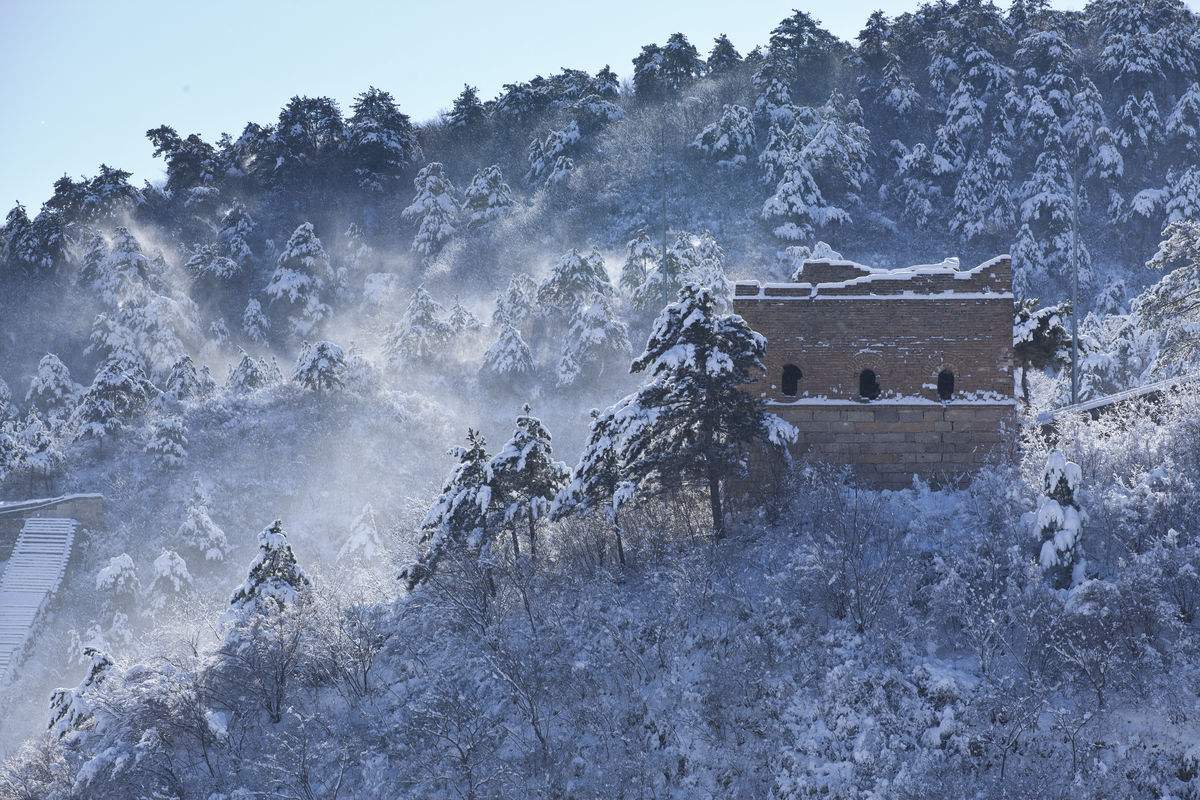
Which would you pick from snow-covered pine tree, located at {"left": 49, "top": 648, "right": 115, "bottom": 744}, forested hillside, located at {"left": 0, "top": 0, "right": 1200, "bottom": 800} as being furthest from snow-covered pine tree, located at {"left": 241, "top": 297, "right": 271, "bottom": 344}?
snow-covered pine tree, located at {"left": 49, "top": 648, "right": 115, "bottom": 744}

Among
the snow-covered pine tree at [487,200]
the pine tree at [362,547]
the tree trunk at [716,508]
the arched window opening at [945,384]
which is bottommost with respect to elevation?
the pine tree at [362,547]

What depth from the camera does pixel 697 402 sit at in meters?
18.0

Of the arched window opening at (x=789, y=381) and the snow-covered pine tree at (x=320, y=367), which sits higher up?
the arched window opening at (x=789, y=381)

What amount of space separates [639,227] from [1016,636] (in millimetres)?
43134

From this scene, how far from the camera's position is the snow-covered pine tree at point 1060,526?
48.3 ft

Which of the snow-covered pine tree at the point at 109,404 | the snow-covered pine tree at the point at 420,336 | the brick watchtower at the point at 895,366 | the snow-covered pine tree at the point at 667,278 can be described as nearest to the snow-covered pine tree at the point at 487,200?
the snow-covered pine tree at the point at 420,336

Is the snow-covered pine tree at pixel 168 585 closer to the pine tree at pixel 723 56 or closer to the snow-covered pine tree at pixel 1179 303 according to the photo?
the snow-covered pine tree at pixel 1179 303

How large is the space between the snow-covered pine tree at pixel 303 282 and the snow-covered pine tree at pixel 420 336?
35.2 feet

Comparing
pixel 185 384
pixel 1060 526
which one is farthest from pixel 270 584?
pixel 185 384

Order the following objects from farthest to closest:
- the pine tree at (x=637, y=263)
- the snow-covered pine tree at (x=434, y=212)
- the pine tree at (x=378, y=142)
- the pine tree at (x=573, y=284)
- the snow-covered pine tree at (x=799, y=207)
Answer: the pine tree at (x=378, y=142) < the snow-covered pine tree at (x=434, y=212) < the snow-covered pine tree at (x=799, y=207) < the pine tree at (x=637, y=263) < the pine tree at (x=573, y=284)

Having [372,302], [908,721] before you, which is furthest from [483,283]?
[908,721]

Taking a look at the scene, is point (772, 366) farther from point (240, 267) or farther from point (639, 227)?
point (240, 267)

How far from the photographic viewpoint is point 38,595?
106 feet

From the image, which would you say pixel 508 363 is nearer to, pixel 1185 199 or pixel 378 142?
pixel 378 142
